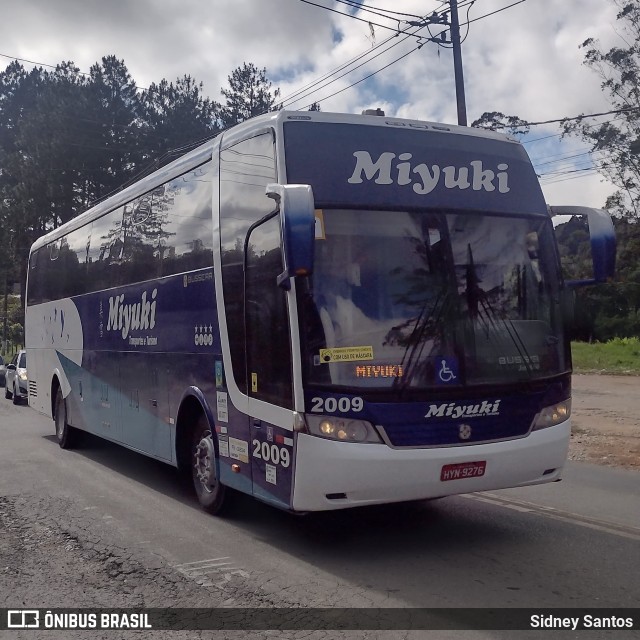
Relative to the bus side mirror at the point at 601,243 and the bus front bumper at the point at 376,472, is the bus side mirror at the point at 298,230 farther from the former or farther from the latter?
the bus side mirror at the point at 601,243

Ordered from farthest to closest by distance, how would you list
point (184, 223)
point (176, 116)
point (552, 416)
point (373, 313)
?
point (176, 116) → point (184, 223) → point (552, 416) → point (373, 313)

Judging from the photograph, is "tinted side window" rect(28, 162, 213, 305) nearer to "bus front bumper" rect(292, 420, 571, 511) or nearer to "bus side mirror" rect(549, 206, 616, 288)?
"bus front bumper" rect(292, 420, 571, 511)

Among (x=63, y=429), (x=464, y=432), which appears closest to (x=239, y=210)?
(x=464, y=432)

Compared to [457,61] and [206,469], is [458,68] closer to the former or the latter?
[457,61]

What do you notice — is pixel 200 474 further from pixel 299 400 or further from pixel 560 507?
pixel 560 507

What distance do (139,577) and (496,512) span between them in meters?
3.63

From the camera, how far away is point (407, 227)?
6.67 m

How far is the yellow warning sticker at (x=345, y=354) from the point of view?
6262mm

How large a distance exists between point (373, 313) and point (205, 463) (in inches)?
111

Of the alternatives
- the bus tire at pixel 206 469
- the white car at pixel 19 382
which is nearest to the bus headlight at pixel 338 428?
the bus tire at pixel 206 469

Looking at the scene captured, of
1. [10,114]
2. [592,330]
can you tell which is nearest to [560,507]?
[592,330]

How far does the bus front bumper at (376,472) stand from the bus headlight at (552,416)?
0.42 meters

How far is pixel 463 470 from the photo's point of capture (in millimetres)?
6508

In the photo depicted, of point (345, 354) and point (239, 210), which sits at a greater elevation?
point (239, 210)
